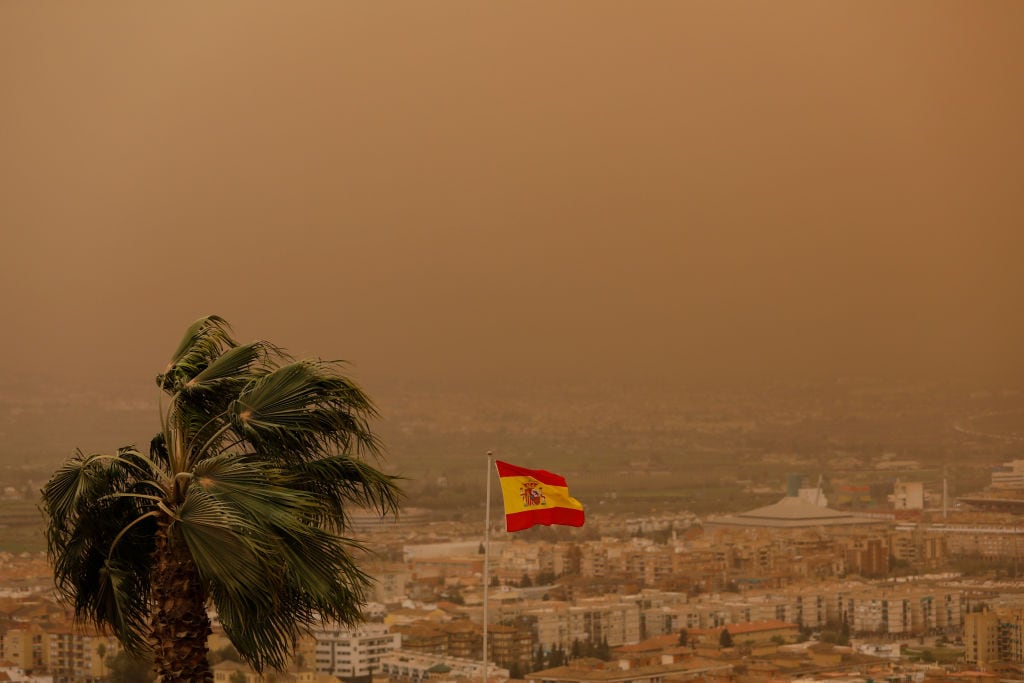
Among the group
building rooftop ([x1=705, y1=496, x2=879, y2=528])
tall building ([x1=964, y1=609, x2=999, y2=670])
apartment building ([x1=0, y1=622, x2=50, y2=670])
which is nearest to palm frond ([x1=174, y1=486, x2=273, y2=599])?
apartment building ([x1=0, y1=622, x2=50, y2=670])

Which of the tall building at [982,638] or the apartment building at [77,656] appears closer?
the apartment building at [77,656]

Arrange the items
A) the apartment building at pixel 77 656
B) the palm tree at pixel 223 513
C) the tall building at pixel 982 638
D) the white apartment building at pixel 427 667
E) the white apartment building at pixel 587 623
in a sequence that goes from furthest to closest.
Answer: the white apartment building at pixel 587 623, the tall building at pixel 982 638, the apartment building at pixel 77 656, the white apartment building at pixel 427 667, the palm tree at pixel 223 513

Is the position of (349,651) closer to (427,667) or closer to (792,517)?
(427,667)

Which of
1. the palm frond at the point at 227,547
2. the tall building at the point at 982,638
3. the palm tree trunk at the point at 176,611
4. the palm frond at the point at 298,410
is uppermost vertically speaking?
the palm frond at the point at 298,410

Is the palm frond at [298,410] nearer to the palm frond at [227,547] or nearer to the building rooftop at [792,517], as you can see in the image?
the palm frond at [227,547]

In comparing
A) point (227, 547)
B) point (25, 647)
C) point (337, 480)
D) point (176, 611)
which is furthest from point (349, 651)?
point (227, 547)

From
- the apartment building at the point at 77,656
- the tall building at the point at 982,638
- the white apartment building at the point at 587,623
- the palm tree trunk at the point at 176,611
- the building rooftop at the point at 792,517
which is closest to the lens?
the palm tree trunk at the point at 176,611

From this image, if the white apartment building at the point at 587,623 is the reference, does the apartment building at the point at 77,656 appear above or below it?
below

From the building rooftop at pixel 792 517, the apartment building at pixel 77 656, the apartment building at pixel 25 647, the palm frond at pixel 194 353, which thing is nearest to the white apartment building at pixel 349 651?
the apartment building at pixel 77 656
